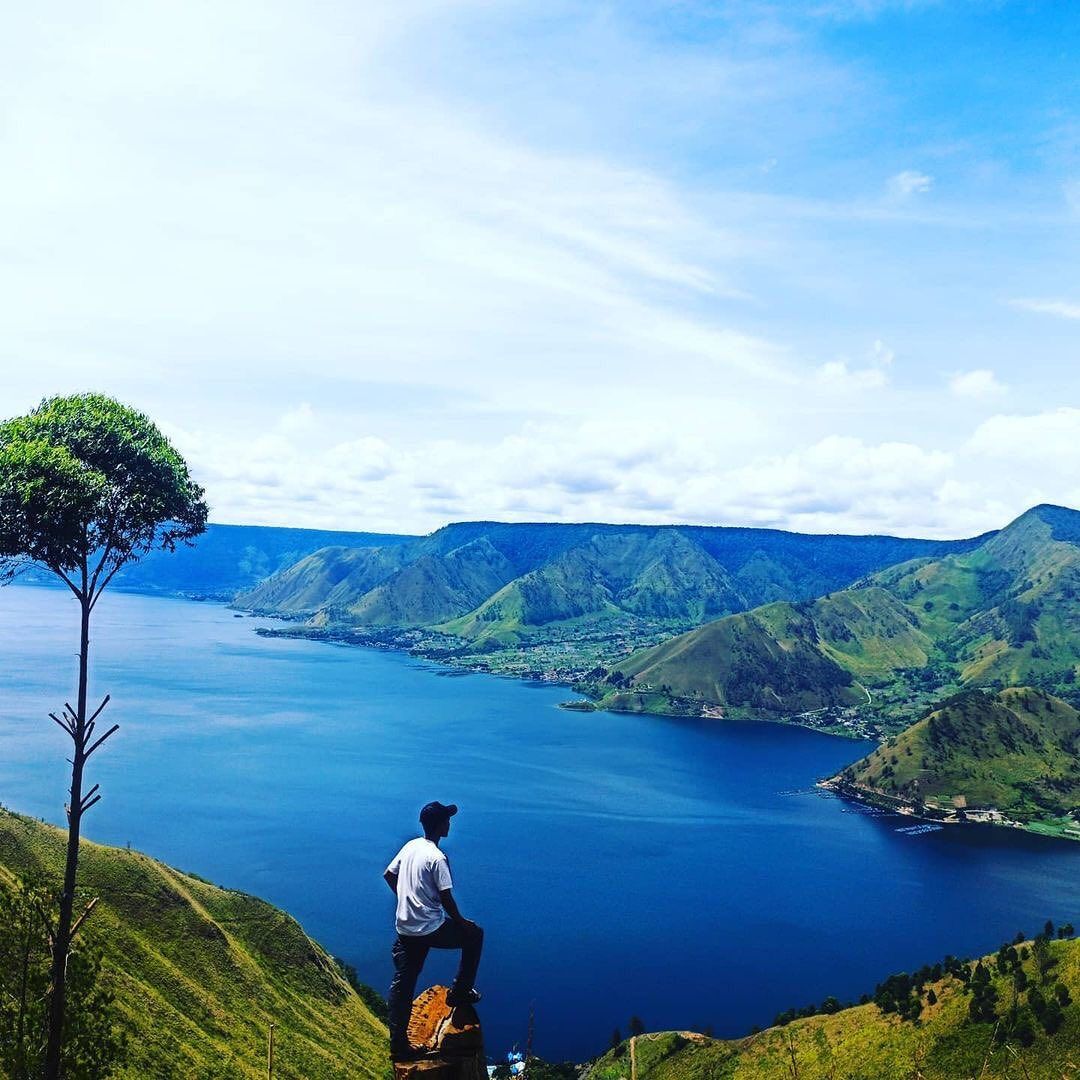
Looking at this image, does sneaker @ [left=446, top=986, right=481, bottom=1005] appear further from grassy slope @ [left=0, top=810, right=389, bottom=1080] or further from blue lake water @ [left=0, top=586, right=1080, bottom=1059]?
blue lake water @ [left=0, top=586, right=1080, bottom=1059]

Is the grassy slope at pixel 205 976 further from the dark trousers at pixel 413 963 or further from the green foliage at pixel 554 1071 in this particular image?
the dark trousers at pixel 413 963

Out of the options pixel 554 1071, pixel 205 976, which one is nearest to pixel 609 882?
pixel 554 1071

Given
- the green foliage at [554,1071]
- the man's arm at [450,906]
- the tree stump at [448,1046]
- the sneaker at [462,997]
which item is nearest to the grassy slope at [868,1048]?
the green foliage at [554,1071]

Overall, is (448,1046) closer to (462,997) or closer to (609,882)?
(462,997)

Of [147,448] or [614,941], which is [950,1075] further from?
[147,448]

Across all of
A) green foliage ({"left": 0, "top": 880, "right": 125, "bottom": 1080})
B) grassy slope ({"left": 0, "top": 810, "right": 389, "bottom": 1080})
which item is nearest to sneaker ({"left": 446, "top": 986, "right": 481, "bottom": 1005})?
green foliage ({"left": 0, "top": 880, "right": 125, "bottom": 1080})

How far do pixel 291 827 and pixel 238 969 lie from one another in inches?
3762

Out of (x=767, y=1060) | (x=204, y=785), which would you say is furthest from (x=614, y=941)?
(x=204, y=785)

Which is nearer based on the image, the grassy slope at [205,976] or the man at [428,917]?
the man at [428,917]

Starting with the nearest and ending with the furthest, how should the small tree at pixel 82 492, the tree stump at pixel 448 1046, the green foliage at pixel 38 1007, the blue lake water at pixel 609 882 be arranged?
1. the tree stump at pixel 448 1046
2. the small tree at pixel 82 492
3. the green foliage at pixel 38 1007
4. the blue lake water at pixel 609 882

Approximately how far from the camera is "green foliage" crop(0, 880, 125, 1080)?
25.5m

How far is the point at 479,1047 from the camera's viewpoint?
1007cm

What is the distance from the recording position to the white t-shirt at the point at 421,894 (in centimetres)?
1064

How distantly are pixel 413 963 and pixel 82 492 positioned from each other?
12.7 m
